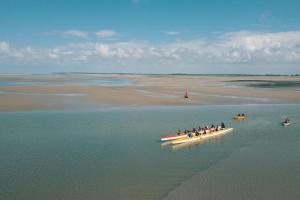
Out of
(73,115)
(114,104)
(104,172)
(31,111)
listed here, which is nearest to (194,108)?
(114,104)

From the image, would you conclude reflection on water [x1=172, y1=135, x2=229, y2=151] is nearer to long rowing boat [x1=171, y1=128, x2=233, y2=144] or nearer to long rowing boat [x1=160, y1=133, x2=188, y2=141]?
long rowing boat [x1=171, y1=128, x2=233, y2=144]

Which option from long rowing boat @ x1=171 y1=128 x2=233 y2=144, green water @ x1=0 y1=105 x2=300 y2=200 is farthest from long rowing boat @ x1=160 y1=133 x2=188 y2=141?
green water @ x1=0 y1=105 x2=300 y2=200

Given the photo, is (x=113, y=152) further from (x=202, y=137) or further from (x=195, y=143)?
(x=202, y=137)

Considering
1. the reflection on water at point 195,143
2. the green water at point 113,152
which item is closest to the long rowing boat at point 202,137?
the reflection on water at point 195,143

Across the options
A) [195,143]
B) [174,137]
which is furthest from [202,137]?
[174,137]

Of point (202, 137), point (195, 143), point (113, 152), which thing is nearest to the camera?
point (113, 152)

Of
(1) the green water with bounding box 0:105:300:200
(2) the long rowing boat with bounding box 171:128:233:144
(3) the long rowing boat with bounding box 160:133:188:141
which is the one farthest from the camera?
(2) the long rowing boat with bounding box 171:128:233:144

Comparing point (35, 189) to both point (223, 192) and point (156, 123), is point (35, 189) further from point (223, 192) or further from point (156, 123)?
point (156, 123)

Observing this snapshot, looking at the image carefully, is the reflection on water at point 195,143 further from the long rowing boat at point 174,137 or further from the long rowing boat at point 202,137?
the long rowing boat at point 174,137

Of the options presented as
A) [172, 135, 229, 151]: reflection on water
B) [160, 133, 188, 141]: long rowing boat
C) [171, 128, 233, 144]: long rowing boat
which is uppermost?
[160, 133, 188, 141]: long rowing boat
